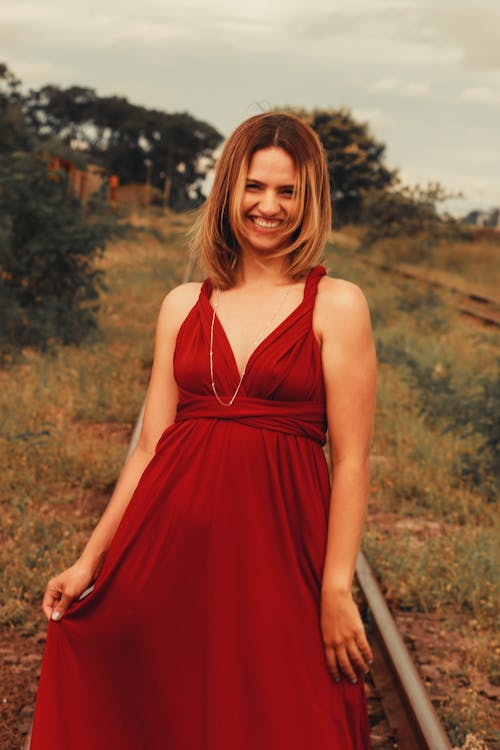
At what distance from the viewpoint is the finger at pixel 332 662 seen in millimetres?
2236

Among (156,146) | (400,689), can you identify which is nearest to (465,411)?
(400,689)

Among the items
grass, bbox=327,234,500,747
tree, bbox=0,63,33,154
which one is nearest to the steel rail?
grass, bbox=327,234,500,747

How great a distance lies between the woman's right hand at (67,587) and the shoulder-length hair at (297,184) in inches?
32.2

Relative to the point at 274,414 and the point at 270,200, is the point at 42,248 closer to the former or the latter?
the point at 270,200

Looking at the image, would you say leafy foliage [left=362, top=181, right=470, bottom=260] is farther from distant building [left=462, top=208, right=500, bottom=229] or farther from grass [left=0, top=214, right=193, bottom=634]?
grass [left=0, top=214, right=193, bottom=634]

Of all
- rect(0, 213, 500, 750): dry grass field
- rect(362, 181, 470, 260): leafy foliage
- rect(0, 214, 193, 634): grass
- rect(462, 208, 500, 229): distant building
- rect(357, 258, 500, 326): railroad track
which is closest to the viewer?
rect(0, 213, 500, 750): dry grass field

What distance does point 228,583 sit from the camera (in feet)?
7.44

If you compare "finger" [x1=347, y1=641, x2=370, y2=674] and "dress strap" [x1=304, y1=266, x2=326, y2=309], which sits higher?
"dress strap" [x1=304, y1=266, x2=326, y2=309]

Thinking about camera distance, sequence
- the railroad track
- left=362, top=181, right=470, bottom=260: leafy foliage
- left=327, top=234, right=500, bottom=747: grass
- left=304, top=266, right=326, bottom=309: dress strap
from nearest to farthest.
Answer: left=304, top=266, right=326, bottom=309: dress strap, left=327, top=234, right=500, bottom=747: grass, the railroad track, left=362, top=181, right=470, bottom=260: leafy foliage

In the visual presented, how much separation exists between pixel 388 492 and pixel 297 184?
449 cm

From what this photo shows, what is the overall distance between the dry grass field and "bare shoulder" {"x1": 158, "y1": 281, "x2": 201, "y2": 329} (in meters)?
1.71

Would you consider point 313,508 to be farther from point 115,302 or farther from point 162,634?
point 115,302

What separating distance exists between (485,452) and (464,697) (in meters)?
3.80

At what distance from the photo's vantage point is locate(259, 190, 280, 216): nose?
2.41m
